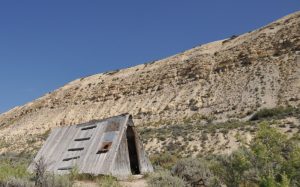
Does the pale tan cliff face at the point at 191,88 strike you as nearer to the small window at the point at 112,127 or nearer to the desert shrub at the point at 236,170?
the small window at the point at 112,127

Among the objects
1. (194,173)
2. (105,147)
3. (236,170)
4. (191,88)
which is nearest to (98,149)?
(105,147)

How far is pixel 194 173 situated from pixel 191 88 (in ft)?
106

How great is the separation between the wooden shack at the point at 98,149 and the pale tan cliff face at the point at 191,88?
1938cm

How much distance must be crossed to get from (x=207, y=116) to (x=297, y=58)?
10.5 metres

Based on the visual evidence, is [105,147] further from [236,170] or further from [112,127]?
[236,170]

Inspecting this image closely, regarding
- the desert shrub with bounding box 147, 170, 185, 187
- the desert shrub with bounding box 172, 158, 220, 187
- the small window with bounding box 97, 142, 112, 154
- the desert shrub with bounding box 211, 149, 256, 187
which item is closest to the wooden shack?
the small window with bounding box 97, 142, 112, 154

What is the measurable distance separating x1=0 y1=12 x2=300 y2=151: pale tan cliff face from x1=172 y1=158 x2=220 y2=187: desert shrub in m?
21.8

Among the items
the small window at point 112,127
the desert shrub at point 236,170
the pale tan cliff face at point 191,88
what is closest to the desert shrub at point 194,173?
the desert shrub at point 236,170

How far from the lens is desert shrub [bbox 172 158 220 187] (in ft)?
46.5

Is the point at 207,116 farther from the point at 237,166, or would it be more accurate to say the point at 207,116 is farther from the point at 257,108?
the point at 237,166

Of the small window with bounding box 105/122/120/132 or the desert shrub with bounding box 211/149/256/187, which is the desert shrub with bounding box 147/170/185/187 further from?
the small window with bounding box 105/122/120/132

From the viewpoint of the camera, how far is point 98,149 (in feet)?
56.6

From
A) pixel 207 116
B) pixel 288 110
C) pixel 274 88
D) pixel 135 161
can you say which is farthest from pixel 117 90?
pixel 135 161

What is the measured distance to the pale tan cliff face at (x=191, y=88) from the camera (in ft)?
131
